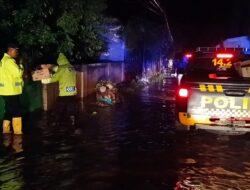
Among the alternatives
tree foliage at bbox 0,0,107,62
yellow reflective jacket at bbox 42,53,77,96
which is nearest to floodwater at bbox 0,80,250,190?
yellow reflective jacket at bbox 42,53,77,96

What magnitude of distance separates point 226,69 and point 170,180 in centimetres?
478

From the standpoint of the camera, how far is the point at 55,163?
7.38 m

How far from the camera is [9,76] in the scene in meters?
9.02

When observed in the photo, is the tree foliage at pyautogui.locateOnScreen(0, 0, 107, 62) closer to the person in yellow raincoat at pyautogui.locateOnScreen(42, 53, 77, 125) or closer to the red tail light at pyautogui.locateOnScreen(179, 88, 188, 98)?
the person in yellow raincoat at pyautogui.locateOnScreen(42, 53, 77, 125)

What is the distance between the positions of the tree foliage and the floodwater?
2326 millimetres

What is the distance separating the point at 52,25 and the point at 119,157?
7.57 m

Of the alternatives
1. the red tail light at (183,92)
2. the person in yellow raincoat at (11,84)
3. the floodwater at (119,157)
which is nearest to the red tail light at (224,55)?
the floodwater at (119,157)

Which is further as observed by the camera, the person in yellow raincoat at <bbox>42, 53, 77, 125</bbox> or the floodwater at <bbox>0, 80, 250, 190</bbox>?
the person in yellow raincoat at <bbox>42, 53, 77, 125</bbox>

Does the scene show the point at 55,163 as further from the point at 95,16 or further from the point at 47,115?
the point at 95,16

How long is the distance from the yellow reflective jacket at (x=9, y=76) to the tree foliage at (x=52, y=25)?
3.16 metres

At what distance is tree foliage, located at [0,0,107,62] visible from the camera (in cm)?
1252

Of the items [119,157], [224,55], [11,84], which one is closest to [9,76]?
[11,84]

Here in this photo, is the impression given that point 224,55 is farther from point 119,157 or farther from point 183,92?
point 119,157

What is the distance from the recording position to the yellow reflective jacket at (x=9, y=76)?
29.5 ft
